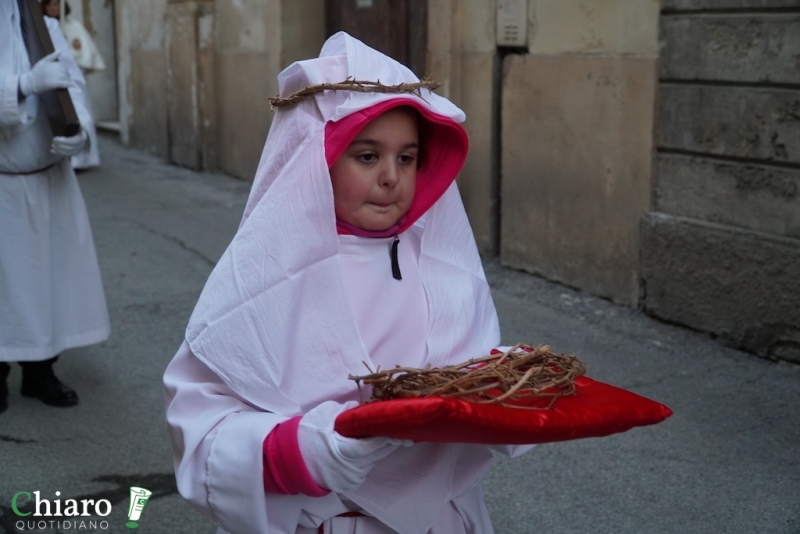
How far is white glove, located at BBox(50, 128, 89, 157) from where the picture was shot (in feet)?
14.9

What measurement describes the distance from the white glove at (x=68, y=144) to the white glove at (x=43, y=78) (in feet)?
0.70

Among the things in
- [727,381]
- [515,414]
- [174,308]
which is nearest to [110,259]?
[174,308]

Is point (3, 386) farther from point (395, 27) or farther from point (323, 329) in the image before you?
point (395, 27)

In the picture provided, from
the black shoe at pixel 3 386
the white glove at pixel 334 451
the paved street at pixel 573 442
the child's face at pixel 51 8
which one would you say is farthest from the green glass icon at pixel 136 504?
the child's face at pixel 51 8

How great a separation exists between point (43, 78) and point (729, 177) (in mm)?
3239

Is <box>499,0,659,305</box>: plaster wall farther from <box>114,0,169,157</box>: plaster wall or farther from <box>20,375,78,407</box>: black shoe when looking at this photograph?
<box>114,0,169,157</box>: plaster wall

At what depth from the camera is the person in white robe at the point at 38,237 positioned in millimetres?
4586

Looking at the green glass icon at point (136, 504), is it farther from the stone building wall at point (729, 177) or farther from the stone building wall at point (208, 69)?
Result: the stone building wall at point (208, 69)

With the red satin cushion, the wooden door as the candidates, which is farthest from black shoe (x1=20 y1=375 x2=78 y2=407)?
the wooden door

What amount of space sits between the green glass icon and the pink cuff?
6.59ft

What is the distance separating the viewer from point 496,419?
1.64 m

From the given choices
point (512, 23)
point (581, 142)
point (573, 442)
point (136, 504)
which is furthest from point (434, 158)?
point (512, 23)

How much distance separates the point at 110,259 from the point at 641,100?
3943 mm

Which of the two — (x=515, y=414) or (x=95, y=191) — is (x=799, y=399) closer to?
(x=515, y=414)
